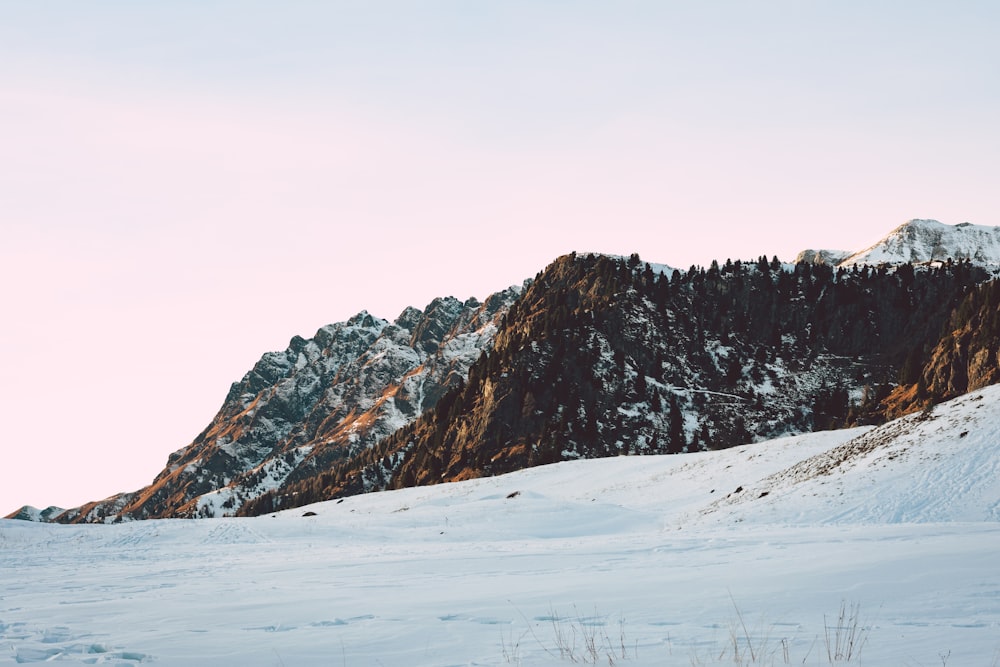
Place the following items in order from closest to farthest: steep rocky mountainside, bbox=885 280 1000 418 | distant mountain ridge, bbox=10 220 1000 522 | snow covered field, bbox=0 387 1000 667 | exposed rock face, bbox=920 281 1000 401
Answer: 1. snow covered field, bbox=0 387 1000 667
2. exposed rock face, bbox=920 281 1000 401
3. steep rocky mountainside, bbox=885 280 1000 418
4. distant mountain ridge, bbox=10 220 1000 522

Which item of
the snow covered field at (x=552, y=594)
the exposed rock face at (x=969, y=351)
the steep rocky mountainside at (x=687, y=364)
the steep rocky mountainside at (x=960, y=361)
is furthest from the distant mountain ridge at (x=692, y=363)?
the snow covered field at (x=552, y=594)

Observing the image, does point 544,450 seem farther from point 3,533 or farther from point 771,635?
point 771,635

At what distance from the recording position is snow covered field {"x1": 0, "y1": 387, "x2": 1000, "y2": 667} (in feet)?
25.3

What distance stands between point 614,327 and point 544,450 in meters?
29.3

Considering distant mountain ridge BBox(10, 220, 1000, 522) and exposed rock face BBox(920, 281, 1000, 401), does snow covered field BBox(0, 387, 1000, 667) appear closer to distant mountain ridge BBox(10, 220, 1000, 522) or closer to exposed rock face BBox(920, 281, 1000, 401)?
exposed rock face BBox(920, 281, 1000, 401)

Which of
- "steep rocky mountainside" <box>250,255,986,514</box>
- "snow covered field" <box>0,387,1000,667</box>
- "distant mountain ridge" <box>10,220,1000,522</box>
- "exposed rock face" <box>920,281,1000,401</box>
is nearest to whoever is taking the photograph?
"snow covered field" <box>0,387,1000,667</box>

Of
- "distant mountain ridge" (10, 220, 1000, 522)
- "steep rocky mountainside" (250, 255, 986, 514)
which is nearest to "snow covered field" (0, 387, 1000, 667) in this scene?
"distant mountain ridge" (10, 220, 1000, 522)

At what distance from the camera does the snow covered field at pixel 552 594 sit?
7.73 m

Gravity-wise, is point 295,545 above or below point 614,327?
below

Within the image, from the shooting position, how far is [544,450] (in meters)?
102

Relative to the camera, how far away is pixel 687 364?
379 feet

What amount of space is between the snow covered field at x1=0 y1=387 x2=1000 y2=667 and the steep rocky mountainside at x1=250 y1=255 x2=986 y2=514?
72.4 metres

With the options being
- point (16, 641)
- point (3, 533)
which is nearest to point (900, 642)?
point (16, 641)

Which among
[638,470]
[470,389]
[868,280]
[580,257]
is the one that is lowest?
[638,470]
